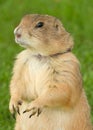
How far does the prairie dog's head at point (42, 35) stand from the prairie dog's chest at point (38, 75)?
4.9 inches

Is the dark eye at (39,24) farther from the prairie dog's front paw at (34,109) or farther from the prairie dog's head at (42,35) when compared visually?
the prairie dog's front paw at (34,109)

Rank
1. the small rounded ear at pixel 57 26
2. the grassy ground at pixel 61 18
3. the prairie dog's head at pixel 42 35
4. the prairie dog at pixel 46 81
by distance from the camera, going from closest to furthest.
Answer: the prairie dog's head at pixel 42 35
the prairie dog at pixel 46 81
the small rounded ear at pixel 57 26
the grassy ground at pixel 61 18

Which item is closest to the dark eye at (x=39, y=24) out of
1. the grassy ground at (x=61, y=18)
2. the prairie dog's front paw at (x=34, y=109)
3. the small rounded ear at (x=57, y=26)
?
the small rounded ear at (x=57, y=26)

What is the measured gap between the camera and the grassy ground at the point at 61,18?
1030 centimetres

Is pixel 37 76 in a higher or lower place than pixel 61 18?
higher

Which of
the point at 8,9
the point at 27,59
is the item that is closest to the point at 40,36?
the point at 27,59

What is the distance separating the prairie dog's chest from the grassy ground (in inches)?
103

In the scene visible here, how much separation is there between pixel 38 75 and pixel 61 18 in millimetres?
5329

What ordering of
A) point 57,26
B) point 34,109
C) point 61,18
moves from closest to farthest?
point 34,109, point 57,26, point 61,18

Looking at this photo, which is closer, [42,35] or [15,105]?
[42,35]

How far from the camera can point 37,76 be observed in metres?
6.86

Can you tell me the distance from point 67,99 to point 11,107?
64 centimetres

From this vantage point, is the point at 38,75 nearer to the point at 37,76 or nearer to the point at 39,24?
the point at 37,76

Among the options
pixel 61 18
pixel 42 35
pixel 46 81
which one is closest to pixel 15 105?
pixel 46 81
